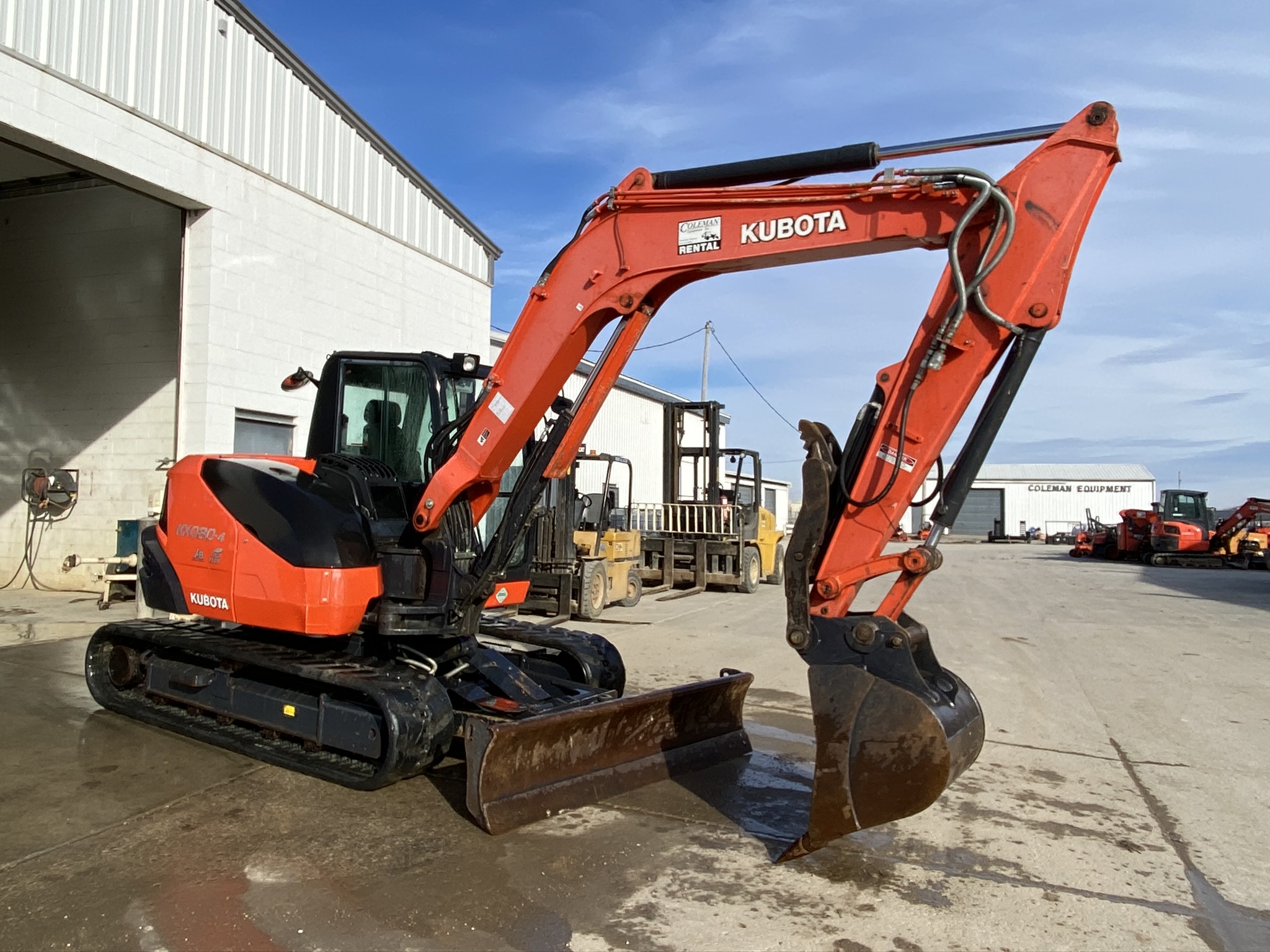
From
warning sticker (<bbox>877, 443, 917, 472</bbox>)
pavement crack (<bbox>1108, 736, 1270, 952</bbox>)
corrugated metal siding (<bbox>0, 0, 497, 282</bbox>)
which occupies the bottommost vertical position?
pavement crack (<bbox>1108, 736, 1270, 952</bbox>)

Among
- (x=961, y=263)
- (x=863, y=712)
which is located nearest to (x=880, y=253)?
(x=961, y=263)

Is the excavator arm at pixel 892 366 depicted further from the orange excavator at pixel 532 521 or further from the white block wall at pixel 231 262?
the white block wall at pixel 231 262

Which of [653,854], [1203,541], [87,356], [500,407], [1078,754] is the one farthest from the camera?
[1203,541]

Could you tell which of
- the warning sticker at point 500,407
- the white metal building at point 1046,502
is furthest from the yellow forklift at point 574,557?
the white metal building at point 1046,502

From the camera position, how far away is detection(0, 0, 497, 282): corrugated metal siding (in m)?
10.6

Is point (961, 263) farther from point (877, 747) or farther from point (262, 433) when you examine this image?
point (262, 433)

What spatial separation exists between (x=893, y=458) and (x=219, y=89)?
1185 cm

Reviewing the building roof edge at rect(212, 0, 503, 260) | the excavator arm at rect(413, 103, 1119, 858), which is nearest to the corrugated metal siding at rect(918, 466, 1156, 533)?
the building roof edge at rect(212, 0, 503, 260)

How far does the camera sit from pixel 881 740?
407cm

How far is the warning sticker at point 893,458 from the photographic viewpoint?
4273mm

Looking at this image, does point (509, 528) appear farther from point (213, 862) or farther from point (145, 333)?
point (145, 333)

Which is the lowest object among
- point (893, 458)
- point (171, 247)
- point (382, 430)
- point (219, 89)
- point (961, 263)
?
point (893, 458)

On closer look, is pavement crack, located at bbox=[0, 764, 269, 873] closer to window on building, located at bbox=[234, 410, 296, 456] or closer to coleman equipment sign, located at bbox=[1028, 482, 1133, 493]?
window on building, located at bbox=[234, 410, 296, 456]

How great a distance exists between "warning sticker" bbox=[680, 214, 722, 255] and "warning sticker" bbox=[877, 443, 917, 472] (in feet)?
4.35
